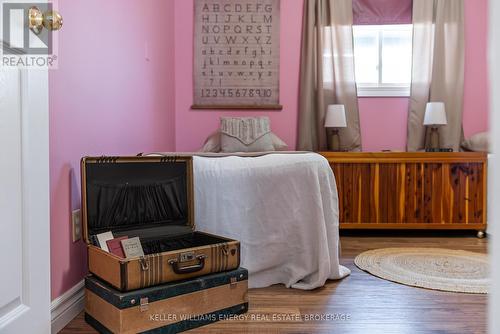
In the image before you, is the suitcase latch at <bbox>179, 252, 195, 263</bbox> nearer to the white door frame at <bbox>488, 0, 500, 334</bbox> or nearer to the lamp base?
the white door frame at <bbox>488, 0, 500, 334</bbox>

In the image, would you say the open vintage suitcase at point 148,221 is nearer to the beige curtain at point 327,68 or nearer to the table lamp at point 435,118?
the beige curtain at point 327,68

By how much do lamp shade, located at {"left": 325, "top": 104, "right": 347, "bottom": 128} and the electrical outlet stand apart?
2.26 metres

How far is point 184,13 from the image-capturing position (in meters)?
3.64

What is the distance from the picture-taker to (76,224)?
5.30ft

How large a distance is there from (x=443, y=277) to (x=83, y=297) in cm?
172

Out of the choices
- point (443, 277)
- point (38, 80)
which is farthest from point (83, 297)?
point (443, 277)

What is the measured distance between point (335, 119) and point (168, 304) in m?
2.33

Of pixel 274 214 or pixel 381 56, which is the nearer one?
pixel 274 214

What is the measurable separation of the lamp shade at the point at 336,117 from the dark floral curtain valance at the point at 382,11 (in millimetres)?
838

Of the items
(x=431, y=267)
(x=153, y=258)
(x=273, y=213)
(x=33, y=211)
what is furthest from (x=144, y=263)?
(x=431, y=267)

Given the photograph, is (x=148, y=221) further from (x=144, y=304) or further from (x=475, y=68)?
(x=475, y=68)

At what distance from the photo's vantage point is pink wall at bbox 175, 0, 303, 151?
3.62 meters

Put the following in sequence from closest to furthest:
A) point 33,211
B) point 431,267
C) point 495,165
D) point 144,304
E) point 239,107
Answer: point 495,165, point 33,211, point 144,304, point 431,267, point 239,107

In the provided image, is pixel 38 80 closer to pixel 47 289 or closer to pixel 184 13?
pixel 47 289
